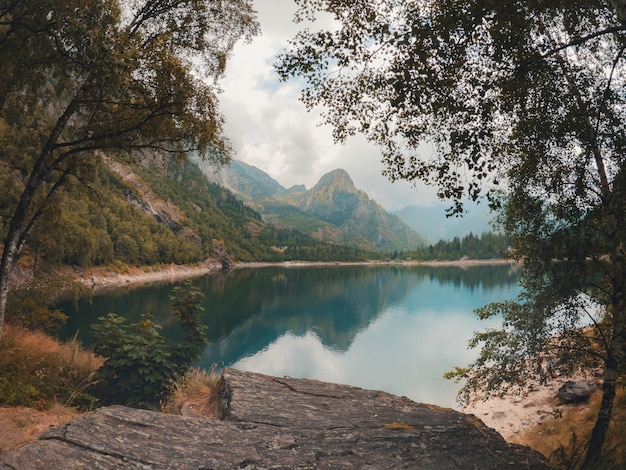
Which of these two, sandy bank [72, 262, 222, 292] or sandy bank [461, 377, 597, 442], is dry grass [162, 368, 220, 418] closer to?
sandy bank [461, 377, 597, 442]

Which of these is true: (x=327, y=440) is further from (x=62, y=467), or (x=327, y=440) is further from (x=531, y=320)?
(x=531, y=320)

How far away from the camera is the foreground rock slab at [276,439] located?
570 centimetres

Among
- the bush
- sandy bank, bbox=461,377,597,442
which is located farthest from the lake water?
the bush

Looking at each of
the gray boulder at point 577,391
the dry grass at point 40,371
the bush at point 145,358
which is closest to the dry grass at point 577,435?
the gray boulder at point 577,391

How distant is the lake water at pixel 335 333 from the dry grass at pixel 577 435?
1146cm

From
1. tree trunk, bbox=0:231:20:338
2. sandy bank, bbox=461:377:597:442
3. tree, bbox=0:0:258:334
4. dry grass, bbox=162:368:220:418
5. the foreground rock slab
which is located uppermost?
tree, bbox=0:0:258:334

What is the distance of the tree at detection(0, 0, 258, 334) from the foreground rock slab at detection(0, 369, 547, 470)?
7.54 m

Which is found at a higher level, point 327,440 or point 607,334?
point 607,334

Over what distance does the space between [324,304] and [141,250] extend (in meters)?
76.8

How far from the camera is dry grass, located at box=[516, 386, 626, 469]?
930cm

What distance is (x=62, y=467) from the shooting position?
16.4 ft

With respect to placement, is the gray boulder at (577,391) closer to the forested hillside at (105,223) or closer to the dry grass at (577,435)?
the dry grass at (577,435)

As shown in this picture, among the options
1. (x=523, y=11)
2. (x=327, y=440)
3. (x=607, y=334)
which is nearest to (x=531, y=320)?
(x=607, y=334)

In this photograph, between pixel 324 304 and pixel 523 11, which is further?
pixel 324 304
